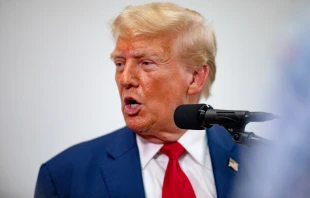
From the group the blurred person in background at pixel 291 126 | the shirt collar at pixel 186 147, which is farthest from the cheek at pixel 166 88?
the blurred person in background at pixel 291 126

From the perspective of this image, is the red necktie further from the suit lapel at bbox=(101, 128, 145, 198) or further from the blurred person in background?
the blurred person in background

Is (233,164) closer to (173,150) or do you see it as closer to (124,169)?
(173,150)

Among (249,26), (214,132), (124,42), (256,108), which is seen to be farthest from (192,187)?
(249,26)

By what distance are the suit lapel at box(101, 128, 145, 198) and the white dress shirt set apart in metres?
0.03

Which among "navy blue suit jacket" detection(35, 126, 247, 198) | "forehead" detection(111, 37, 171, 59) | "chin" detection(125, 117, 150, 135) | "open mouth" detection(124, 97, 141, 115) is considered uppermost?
"forehead" detection(111, 37, 171, 59)

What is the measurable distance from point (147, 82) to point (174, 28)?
8.3 inches

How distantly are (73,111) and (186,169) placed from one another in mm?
667

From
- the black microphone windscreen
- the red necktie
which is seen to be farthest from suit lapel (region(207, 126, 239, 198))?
the black microphone windscreen

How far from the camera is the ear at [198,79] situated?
1.57m

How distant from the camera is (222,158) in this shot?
161cm

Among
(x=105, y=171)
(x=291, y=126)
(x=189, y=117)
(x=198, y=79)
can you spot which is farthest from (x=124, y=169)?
(x=291, y=126)

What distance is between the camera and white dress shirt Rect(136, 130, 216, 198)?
59.4 inches

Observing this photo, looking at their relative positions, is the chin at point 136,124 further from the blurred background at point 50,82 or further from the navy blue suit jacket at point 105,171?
the blurred background at point 50,82

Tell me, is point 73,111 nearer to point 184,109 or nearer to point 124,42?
point 124,42
